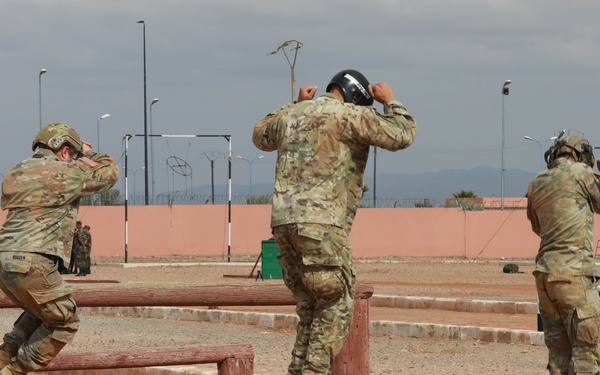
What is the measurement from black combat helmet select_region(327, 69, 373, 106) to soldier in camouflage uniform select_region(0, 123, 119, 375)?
151 centimetres

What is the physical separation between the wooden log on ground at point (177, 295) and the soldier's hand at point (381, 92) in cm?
172

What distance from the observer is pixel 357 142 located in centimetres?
660

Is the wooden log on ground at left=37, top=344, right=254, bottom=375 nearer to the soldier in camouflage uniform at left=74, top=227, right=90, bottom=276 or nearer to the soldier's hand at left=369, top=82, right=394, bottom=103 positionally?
the soldier's hand at left=369, top=82, right=394, bottom=103

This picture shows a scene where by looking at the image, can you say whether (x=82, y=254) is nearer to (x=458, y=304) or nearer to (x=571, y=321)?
(x=458, y=304)

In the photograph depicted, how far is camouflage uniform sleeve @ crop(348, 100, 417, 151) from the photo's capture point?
21.3 feet

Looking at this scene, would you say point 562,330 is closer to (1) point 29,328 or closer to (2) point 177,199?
(1) point 29,328

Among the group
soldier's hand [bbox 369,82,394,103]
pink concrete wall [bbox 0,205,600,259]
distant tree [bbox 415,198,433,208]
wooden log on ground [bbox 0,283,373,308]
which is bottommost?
pink concrete wall [bbox 0,205,600,259]

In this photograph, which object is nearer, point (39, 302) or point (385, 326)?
point (39, 302)

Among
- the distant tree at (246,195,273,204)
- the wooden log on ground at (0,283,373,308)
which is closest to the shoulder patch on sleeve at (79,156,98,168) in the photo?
the wooden log on ground at (0,283,373,308)

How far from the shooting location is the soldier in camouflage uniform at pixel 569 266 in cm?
811

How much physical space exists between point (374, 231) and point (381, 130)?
41.4 metres

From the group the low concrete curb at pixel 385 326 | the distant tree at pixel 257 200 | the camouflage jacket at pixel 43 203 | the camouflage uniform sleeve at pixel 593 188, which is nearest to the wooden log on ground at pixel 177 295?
the camouflage jacket at pixel 43 203

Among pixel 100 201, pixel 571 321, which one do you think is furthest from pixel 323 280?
pixel 100 201

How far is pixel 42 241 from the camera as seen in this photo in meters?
6.98
